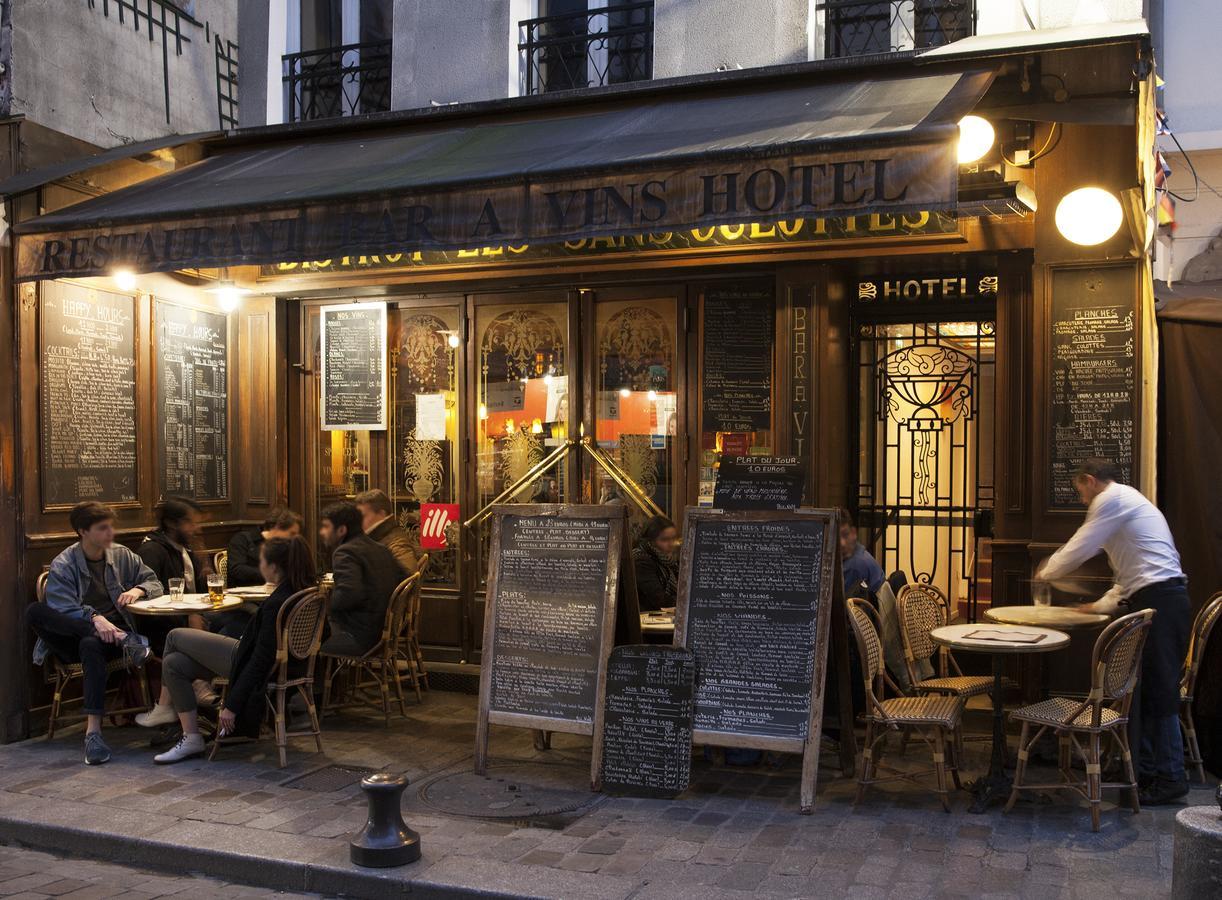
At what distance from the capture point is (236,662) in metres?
7.04

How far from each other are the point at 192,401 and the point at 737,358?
421cm

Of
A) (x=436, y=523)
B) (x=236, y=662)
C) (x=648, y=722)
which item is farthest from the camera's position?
(x=436, y=523)

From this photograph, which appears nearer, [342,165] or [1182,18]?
[342,165]

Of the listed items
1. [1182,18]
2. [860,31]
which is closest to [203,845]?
[860,31]

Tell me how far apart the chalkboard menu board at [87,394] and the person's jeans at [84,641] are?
2.78ft

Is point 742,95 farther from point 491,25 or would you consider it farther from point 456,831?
point 456,831

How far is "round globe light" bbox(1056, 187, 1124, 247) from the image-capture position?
7.16 metres

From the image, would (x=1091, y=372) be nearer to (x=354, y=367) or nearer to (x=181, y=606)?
(x=354, y=367)

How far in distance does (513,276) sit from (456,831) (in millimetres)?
4467

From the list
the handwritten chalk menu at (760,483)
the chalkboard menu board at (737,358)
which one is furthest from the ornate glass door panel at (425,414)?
the handwritten chalk menu at (760,483)

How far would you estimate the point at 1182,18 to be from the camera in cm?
960

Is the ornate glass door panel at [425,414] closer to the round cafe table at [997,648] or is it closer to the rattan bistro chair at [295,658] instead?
the rattan bistro chair at [295,658]

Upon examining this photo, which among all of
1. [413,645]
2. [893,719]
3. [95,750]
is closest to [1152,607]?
[893,719]

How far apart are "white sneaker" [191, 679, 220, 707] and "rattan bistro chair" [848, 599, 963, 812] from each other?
4006 millimetres
